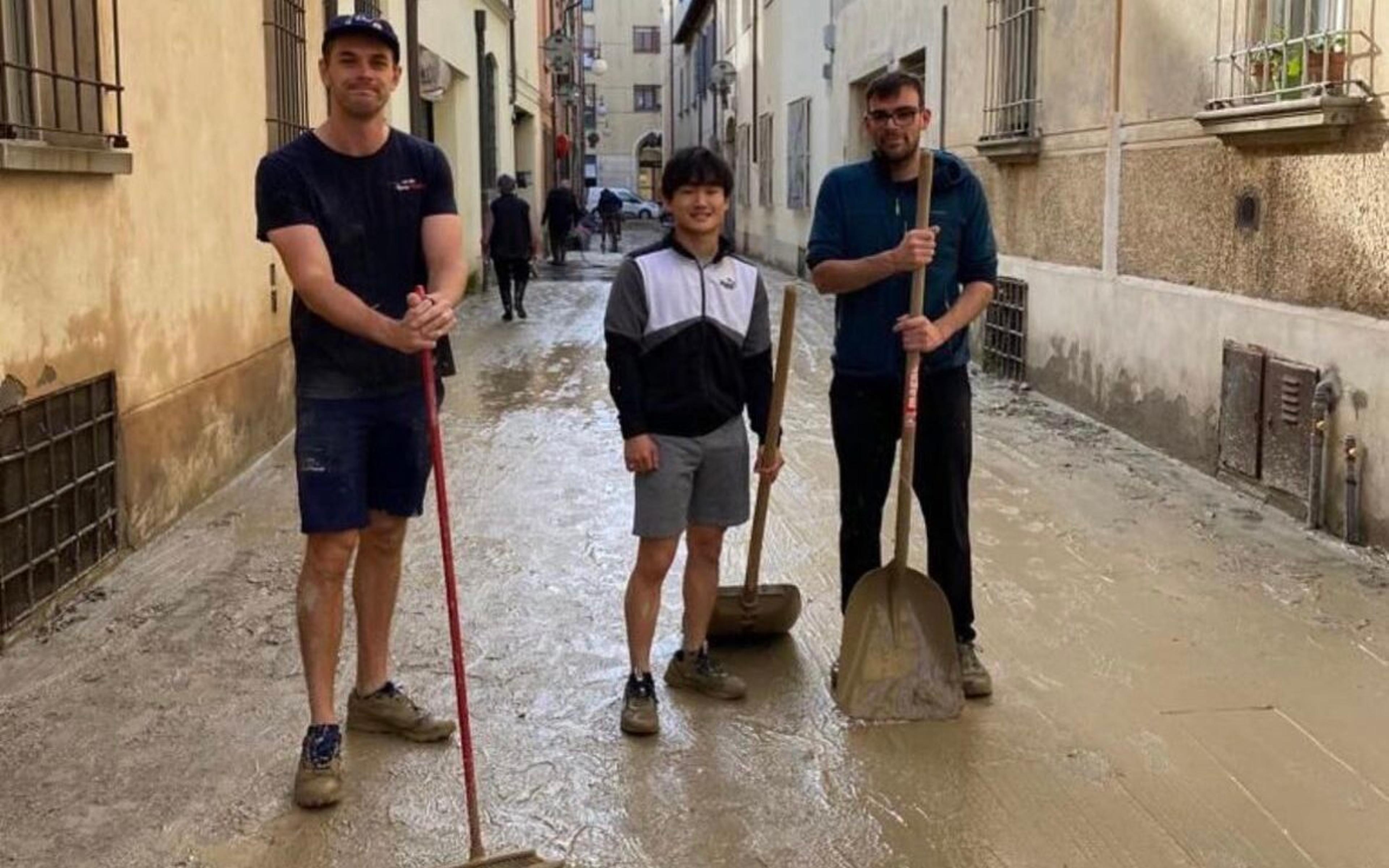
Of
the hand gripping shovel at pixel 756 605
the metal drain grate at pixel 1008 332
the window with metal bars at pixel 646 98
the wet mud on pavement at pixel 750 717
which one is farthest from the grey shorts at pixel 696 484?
the window with metal bars at pixel 646 98

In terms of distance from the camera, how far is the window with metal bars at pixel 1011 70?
962cm

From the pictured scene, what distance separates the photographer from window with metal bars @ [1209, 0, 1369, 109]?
18.6ft

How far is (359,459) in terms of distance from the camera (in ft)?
11.6

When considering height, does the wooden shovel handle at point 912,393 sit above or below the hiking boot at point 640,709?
above

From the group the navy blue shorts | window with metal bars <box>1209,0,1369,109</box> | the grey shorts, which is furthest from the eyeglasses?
window with metal bars <box>1209,0,1369,109</box>

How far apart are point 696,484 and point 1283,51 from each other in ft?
12.0

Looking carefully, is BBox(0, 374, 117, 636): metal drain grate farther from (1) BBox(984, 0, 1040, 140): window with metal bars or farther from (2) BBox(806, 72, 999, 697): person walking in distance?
(1) BBox(984, 0, 1040, 140): window with metal bars

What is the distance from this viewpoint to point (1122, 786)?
11.6 ft

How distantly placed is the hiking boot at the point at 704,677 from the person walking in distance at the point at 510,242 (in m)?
10.9

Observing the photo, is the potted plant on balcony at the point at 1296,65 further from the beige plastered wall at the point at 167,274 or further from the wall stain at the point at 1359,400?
the beige plastered wall at the point at 167,274

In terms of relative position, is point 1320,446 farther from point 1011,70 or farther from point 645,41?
point 645,41

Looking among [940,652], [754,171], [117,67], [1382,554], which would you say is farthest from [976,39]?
[754,171]

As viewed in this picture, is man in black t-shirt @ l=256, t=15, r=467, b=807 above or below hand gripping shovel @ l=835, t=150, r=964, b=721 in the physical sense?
above

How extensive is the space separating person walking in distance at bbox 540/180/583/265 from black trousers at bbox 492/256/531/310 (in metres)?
8.27
